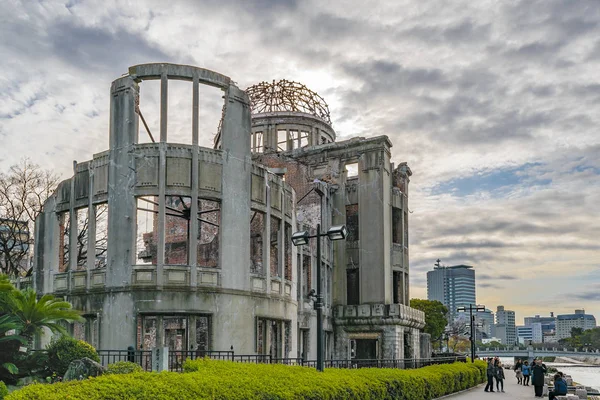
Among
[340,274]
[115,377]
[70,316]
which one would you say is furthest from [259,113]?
[115,377]

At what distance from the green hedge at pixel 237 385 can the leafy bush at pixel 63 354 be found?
4109 millimetres

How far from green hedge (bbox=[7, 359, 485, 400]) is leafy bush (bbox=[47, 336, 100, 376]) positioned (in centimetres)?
411

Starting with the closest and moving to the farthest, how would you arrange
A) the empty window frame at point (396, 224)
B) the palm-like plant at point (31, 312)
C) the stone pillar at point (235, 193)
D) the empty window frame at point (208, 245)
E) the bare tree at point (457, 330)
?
the palm-like plant at point (31, 312) < the stone pillar at point (235, 193) < the empty window frame at point (208, 245) < the empty window frame at point (396, 224) < the bare tree at point (457, 330)

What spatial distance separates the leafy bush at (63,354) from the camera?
707 inches

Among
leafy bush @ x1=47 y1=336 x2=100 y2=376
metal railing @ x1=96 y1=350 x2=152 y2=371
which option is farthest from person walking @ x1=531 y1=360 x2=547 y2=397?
leafy bush @ x1=47 y1=336 x2=100 y2=376

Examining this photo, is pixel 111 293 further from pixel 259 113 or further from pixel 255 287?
pixel 259 113

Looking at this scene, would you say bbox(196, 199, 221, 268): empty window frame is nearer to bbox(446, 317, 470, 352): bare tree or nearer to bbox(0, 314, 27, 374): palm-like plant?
bbox(0, 314, 27, 374): palm-like plant

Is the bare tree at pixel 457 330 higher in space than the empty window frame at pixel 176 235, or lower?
lower

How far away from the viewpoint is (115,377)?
12477 millimetres

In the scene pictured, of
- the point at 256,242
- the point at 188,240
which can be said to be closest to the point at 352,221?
the point at 256,242

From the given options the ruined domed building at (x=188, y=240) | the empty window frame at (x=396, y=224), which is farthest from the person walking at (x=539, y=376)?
the empty window frame at (x=396, y=224)

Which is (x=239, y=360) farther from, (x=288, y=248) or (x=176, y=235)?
(x=176, y=235)

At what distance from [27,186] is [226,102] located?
23146mm

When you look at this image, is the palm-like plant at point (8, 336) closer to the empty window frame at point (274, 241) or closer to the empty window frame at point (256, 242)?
the empty window frame at point (274, 241)
